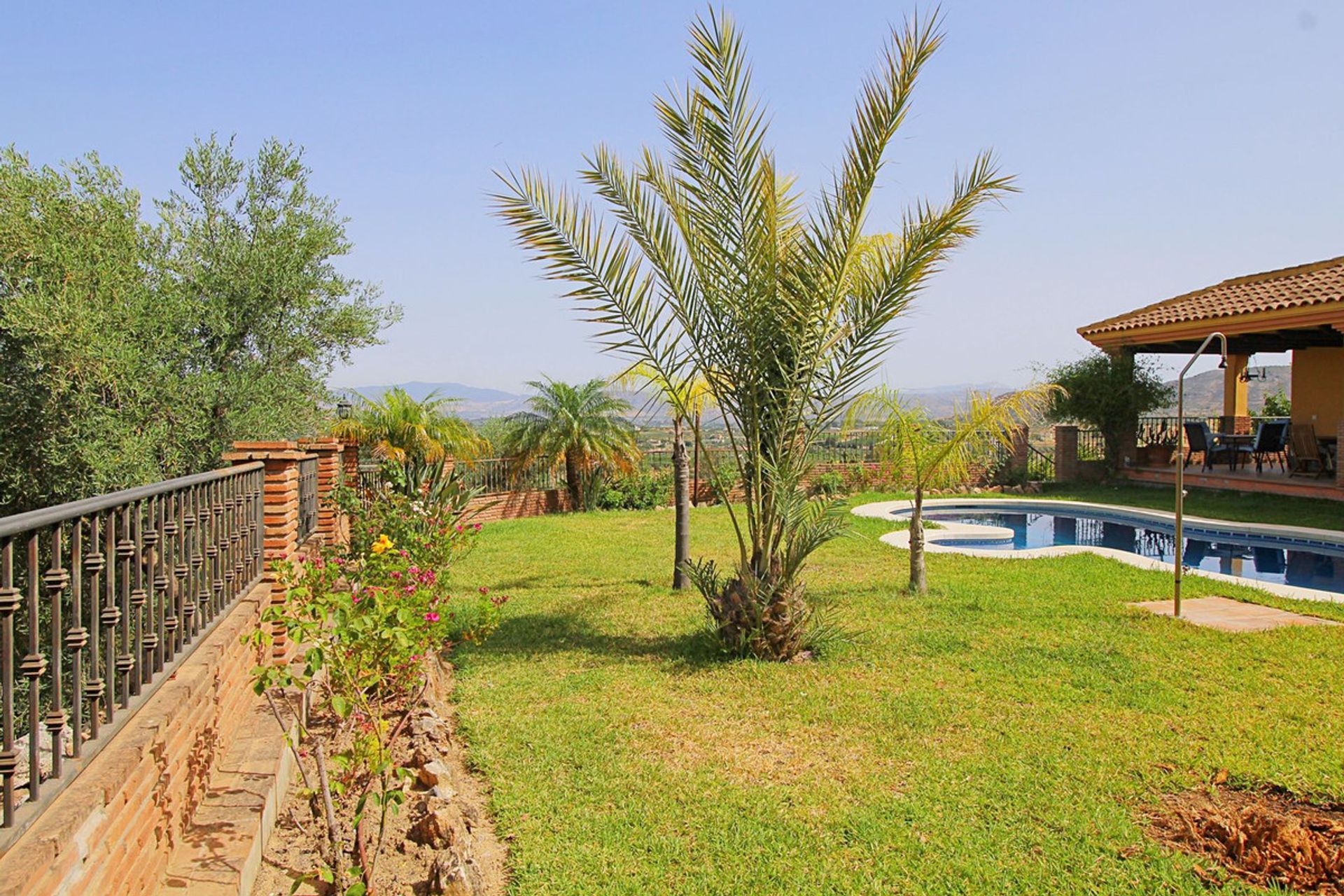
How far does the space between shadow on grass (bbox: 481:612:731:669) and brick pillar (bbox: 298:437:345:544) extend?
2632 millimetres

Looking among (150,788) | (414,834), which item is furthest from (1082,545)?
(150,788)

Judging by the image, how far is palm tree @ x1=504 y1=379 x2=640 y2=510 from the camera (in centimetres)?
1623

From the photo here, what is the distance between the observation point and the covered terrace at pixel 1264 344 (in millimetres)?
15070

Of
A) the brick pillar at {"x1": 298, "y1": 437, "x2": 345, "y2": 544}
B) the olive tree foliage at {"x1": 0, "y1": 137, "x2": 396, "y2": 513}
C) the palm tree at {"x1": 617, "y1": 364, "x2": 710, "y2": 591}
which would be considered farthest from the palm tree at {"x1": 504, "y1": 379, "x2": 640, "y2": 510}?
the brick pillar at {"x1": 298, "y1": 437, "x2": 345, "y2": 544}

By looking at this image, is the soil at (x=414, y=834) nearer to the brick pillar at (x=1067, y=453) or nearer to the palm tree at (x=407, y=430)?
the palm tree at (x=407, y=430)

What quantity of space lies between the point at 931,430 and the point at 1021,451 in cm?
1244

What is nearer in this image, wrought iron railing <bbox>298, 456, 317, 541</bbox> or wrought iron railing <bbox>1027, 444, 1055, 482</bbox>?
wrought iron railing <bbox>298, 456, 317, 541</bbox>

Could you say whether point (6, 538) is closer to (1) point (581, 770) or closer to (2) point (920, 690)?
(1) point (581, 770)

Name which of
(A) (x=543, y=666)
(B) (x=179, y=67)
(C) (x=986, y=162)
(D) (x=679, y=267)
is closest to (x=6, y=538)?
(A) (x=543, y=666)

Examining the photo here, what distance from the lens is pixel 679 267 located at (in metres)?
6.43

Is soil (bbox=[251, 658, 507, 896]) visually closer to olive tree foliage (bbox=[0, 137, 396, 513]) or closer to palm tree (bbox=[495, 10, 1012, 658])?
palm tree (bbox=[495, 10, 1012, 658])

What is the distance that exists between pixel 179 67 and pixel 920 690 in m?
12.6

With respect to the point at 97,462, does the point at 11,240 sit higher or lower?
higher

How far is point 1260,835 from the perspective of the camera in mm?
3432
